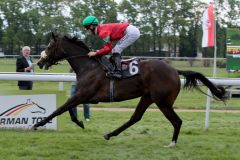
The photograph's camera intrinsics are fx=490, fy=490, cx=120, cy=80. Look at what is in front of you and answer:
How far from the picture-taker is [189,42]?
45.4 meters

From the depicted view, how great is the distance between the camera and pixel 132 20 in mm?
48281

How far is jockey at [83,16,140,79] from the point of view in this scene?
25.7ft

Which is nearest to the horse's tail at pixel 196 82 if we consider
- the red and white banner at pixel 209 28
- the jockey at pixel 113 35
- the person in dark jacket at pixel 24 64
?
the jockey at pixel 113 35

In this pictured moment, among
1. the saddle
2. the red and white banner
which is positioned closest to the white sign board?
the saddle

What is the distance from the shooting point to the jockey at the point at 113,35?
7844mm

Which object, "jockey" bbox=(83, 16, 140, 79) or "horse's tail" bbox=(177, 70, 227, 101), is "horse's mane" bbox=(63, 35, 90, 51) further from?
"horse's tail" bbox=(177, 70, 227, 101)

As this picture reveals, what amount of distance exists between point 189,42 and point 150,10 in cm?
625

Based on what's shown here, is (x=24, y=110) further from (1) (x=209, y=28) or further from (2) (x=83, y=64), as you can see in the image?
(1) (x=209, y=28)

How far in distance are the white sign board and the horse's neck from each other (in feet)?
4.47

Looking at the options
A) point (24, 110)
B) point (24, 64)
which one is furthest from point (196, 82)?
point (24, 64)

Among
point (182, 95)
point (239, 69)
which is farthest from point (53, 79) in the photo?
point (239, 69)

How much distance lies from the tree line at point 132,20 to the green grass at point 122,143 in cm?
3165

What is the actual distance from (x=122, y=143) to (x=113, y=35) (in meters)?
1.75

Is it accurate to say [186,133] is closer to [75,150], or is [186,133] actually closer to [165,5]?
[75,150]
